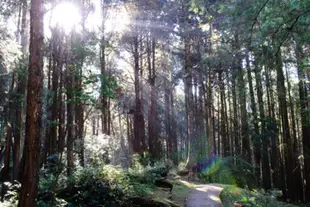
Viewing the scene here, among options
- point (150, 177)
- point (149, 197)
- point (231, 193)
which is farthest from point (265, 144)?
point (149, 197)

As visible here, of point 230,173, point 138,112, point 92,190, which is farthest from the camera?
point 138,112

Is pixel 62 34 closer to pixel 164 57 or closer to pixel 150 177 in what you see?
pixel 150 177

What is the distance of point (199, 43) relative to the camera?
20281mm

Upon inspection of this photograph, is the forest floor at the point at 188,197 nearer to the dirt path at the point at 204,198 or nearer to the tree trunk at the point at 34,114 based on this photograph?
the dirt path at the point at 204,198

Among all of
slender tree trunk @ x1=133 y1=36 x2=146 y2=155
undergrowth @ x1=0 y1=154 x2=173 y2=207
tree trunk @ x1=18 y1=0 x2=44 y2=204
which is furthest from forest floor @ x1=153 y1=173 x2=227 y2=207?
slender tree trunk @ x1=133 y1=36 x2=146 y2=155

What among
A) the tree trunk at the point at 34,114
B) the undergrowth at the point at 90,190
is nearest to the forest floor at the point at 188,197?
the undergrowth at the point at 90,190

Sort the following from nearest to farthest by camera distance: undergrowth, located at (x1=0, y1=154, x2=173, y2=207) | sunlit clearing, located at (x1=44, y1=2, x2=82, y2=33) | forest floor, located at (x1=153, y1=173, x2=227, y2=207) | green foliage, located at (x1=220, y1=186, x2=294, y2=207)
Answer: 1. undergrowth, located at (x1=0, y1=154, x2=173, y2=207)
2. green foliage, located at (x1=220, y1=186, x2=294, y2=207)
3. forest floor, located at (x1=153, y1=173, x2=227, y2=207)
4. sunlit clearing, located at (x1=44, y1=2, x2=82, y2=33)

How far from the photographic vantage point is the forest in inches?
243

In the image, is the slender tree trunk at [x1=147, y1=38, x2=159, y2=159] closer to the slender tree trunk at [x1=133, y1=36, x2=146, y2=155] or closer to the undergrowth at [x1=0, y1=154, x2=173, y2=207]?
the slender tree trunk at [x1=133, y1=36, x2=146, y2=155]

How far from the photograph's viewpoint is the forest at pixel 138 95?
20.2 feet

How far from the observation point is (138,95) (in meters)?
18.4

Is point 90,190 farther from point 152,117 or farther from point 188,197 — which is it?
point 152,117

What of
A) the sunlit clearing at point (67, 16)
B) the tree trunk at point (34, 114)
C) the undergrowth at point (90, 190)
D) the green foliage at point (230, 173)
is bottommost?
the green foliage at point (230, 173)

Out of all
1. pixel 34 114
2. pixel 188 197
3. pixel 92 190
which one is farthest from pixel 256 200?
pixel 34 114
